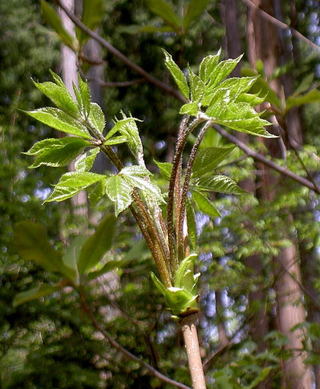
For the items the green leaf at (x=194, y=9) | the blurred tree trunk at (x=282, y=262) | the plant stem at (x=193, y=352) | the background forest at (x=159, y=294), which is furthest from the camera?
the blurred tree trunk at (x=282, y=262)

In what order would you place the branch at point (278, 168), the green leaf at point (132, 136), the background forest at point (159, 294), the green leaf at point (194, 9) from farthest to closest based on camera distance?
the background forest at point (159, 294)
the branch at point (278, 168)
the green leaf at point (194, 9)
the green leaf at point (132, 136)

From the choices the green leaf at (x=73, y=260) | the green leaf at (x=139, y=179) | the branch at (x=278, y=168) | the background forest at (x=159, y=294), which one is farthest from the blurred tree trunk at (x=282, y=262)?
the green leaf at (x=139, y=179)

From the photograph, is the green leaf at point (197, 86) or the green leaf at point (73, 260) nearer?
the green leaf at point (197, 86)

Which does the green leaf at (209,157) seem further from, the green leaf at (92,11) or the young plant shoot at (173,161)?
the green leaf at (92,11)

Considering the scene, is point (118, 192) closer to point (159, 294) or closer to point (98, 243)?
point (98, 243)

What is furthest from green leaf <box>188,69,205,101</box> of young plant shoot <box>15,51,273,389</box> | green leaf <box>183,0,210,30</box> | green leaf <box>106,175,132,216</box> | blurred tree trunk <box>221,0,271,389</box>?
blurred tree trunk <box>221,0,271,389</box>

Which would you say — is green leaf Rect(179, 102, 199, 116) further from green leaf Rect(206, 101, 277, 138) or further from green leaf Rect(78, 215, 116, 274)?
green leaf Rect(78, 215, 116, 274)

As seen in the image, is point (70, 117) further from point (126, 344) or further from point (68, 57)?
point (68, 57)

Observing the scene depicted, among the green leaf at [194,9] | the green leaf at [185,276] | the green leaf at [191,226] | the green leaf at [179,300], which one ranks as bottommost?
the green leaf at [179,300]
